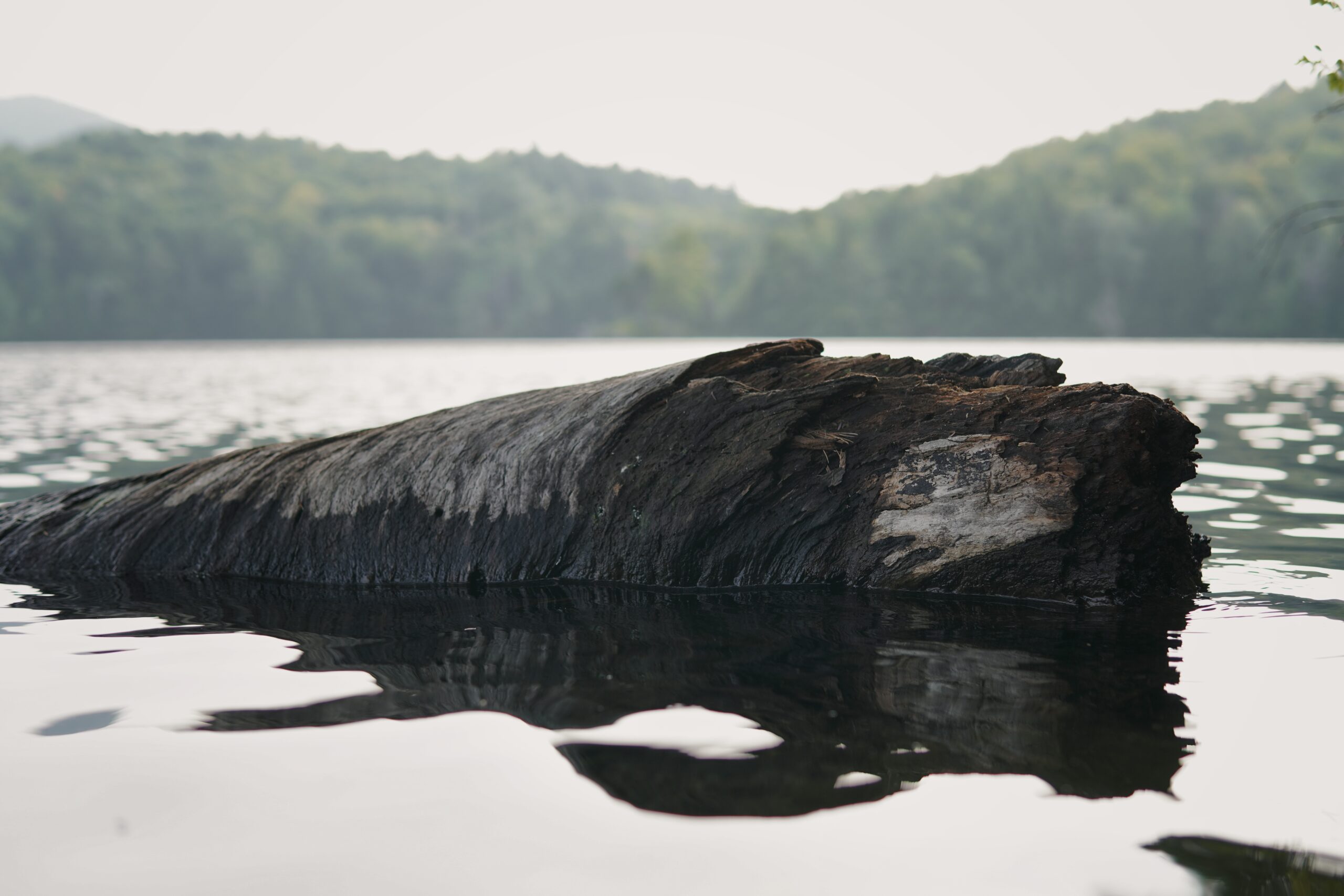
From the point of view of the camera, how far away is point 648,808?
9.64ft

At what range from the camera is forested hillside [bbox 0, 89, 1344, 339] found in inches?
3627

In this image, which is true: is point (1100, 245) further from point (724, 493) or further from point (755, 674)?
point (755, 674)

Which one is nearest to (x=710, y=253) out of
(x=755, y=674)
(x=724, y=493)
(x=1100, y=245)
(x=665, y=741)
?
(x=1100, y=245)

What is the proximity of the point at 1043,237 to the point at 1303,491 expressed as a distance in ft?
331

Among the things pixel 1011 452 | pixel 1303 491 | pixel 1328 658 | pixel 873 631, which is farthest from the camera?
pixel 1303 491

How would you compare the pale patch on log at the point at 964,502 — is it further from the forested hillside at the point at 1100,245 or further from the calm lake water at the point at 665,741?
the forested hillside at the point at 1100,245

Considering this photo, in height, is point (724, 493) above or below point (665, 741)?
above

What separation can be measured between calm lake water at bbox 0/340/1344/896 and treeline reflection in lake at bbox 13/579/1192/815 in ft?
0.07

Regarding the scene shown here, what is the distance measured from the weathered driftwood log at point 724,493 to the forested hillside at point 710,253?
81.1m

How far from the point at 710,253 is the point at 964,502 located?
456 ft

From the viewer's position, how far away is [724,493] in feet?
19.4

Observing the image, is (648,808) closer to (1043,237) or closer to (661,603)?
(661,603)

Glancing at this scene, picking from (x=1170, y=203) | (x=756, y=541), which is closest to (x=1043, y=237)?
(x=1170, y=203)

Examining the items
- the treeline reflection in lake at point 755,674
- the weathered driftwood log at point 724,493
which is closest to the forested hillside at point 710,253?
the weathered driftwood log at point 724,493
